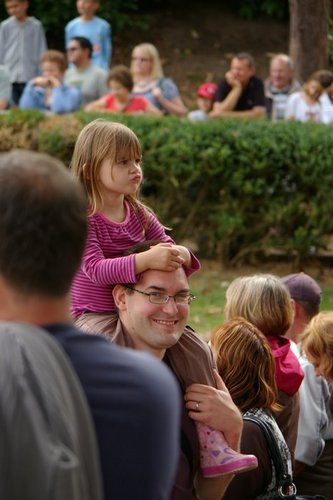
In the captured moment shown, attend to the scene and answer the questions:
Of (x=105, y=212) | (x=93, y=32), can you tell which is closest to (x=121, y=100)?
(x=93, y=32)

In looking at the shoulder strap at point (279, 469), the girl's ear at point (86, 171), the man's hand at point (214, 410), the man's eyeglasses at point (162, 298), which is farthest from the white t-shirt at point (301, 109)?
the man's hand at point (214, 410)

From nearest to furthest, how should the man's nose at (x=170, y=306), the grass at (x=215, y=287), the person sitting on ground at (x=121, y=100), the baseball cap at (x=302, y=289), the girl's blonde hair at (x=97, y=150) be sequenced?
the man's nose at (x=170, y=306) < the girl's blonde hair at (x=97, y=150) < the baseball cap at (x=302, y=289) < the grass at (x=215, y=287) < the person sitting on ground at (x=121, y=100)

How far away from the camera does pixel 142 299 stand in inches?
151

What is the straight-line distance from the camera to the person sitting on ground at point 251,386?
13.8ft

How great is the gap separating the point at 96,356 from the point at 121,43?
2009cm

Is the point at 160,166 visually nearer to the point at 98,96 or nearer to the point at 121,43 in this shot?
the point at 98,96

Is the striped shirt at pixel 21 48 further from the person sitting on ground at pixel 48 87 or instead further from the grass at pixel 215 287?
the grass at pixel 215 287

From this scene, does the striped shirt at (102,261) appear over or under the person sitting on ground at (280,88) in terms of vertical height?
under

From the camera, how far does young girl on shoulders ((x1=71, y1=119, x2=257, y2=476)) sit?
12.3ft

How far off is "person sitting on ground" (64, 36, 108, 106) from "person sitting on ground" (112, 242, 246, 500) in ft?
33.0

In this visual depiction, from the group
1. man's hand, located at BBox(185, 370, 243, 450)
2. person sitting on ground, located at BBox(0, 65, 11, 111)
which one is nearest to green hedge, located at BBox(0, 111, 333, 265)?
person sitting on ground, located at BBox(0, 65, 11, 111)

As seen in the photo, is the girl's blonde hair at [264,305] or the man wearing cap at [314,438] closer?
the girl's blonde hair at [264,305]

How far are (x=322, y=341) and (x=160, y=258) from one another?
5.35 ft

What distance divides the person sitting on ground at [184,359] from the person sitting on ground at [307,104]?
9668mm
